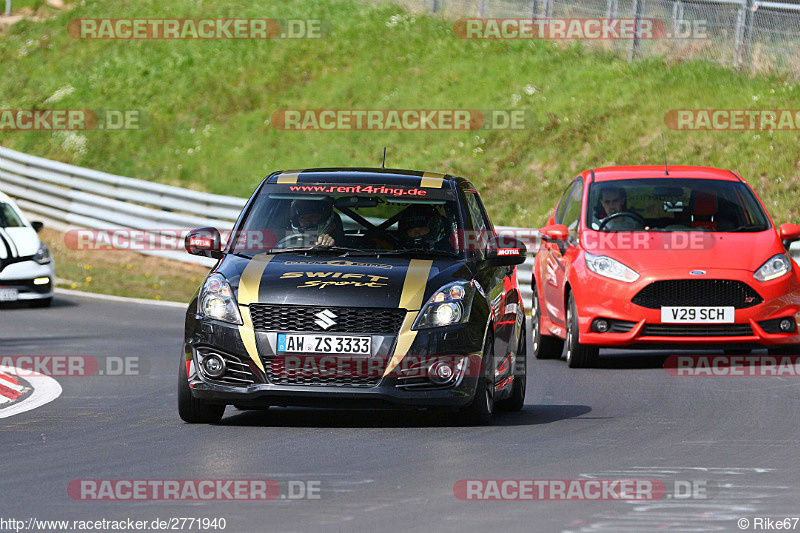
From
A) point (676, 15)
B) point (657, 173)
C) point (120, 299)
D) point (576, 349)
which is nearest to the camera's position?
point (576, 349)

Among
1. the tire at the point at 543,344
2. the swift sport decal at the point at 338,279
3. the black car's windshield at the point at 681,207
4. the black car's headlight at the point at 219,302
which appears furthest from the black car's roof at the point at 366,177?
the tire at the point at 543,344

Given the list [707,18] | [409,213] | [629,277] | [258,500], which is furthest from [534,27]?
[258,500]

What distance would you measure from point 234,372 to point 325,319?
2.13 ft

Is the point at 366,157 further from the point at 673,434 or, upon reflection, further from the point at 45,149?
the point at 673,434

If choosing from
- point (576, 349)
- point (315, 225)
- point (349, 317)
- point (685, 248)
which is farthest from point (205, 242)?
point (685, 248)

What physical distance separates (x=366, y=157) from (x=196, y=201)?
5.62 m

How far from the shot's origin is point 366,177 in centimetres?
1055

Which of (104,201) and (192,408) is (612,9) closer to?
(104,201)

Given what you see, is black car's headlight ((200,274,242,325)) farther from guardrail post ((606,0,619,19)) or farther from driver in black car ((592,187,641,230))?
guardrail post ((606,0,619,19))

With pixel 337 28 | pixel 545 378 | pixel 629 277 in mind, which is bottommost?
pixel 545 378

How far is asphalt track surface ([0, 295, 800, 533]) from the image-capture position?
655cm

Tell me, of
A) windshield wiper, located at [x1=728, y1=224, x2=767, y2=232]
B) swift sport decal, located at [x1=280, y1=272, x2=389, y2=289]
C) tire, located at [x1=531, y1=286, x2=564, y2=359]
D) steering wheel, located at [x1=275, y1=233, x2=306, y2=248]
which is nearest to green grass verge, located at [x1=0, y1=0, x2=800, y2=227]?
tire, located at [x1=531, y1=286, x2=564, y2=359]

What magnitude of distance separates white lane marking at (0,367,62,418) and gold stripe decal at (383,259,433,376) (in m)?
2.73

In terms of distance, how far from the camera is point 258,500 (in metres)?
6.86
